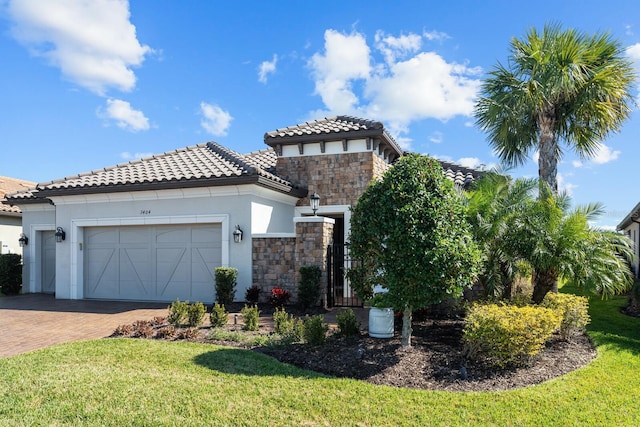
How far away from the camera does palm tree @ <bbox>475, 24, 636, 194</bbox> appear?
43.9 feet

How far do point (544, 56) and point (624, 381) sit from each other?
1069cm

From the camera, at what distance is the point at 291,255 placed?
12.9 m

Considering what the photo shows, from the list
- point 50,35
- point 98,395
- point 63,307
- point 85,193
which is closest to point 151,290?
point 63,307

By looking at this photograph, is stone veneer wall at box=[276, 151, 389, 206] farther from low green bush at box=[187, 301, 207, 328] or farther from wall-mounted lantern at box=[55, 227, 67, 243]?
wall-mounted lantern at box=[55, 227, 67, 243]

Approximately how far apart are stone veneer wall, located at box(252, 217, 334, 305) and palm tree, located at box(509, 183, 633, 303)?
5.05 meters

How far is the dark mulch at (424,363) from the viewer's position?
620 cm

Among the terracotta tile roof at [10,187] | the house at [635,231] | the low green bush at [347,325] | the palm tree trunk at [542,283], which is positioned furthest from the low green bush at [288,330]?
the terracotta tile roof at [10,187]

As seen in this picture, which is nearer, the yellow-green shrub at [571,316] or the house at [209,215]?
the yellow-green shrub at [571,316]

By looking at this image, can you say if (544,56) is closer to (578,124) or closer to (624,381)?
(578,124)

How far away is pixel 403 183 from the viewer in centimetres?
718

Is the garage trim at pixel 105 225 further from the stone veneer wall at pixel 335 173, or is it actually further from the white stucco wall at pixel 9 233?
the white stucco wall at pixel 9 233

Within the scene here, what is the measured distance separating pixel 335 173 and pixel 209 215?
4.52m

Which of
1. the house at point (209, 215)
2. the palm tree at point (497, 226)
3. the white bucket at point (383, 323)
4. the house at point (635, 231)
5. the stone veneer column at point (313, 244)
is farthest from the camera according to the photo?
the house at point (635, 231)

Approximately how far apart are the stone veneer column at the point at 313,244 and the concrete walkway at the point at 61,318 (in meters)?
1.31
